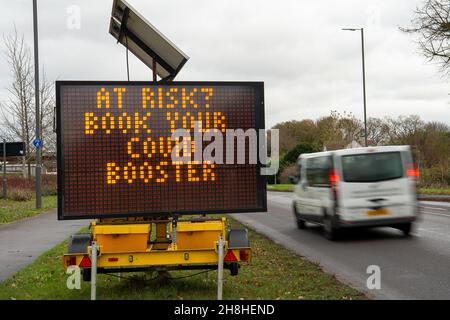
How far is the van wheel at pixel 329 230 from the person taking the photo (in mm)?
14305

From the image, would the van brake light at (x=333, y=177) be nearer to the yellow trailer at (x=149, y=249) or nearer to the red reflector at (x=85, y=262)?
the yellow trailer at (x=149, y=249)

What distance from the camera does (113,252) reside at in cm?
694

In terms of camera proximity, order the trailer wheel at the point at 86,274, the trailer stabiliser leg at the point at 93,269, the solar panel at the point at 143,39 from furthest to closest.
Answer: the trailer wheel at the point at 86,274 < the solar panel at the point at 143,39 < the trailer stabiliser leg at the point at 93,269

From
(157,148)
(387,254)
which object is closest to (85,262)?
(157,148)

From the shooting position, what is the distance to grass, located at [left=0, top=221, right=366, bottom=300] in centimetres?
733

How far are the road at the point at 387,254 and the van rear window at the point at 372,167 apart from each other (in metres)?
1.40

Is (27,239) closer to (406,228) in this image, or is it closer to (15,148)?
(406,228)

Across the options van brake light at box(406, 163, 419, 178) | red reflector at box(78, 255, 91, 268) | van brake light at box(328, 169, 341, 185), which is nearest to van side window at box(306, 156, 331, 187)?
van brake light at box(328, 169, 341, 185)

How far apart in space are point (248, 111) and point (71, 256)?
2.52m

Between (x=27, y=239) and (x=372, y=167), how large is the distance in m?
8.11

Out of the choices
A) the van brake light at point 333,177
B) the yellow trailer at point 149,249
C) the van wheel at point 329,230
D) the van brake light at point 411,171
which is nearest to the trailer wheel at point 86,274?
the yellow trailer at point 149,249

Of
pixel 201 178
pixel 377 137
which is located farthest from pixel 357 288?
pixel 377 137

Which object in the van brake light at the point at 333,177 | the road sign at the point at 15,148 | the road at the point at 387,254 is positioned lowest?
the road at the point at 387,254
